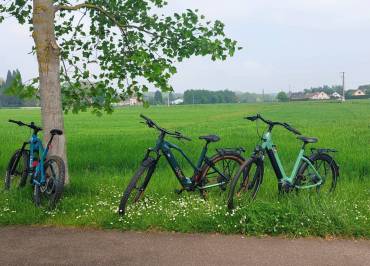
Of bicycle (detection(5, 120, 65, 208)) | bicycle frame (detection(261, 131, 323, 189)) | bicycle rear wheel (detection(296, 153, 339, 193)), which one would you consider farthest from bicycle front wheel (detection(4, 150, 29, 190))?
bicycle rear wheel (detection(296, 153, 339, 193))

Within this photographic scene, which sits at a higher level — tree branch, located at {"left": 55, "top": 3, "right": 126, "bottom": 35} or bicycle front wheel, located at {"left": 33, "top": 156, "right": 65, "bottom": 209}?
tree branch, located at {"left": 55, "top": 3, "right": 126, "bottom": 35}

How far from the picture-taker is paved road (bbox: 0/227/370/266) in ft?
13.4

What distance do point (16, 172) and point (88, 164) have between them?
286 centimetres

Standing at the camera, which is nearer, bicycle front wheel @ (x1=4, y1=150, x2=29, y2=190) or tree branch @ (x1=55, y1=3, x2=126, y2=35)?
bicycle front wheel @ (x1=4, y1=150, x2=29, y2=190)

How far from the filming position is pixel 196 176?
6.11 meters

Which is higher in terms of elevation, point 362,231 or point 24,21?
point 24,21

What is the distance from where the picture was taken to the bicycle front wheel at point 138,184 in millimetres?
5418

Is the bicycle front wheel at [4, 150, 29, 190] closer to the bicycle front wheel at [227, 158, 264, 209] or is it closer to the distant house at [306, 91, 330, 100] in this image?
the bicycle front wheel at [227, 158, 264, 209]

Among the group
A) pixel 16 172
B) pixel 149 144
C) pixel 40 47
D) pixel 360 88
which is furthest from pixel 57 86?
pixel 360 88

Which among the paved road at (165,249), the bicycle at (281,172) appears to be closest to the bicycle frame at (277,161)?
the bicycle at (281,172)

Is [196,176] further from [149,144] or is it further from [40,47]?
[149,144]

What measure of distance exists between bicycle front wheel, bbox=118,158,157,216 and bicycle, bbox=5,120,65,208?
0.98 metres

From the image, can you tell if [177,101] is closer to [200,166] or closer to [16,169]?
[16,169]

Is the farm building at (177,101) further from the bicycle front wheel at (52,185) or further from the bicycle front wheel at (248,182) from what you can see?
the bicycle front wheel at (248,182)
